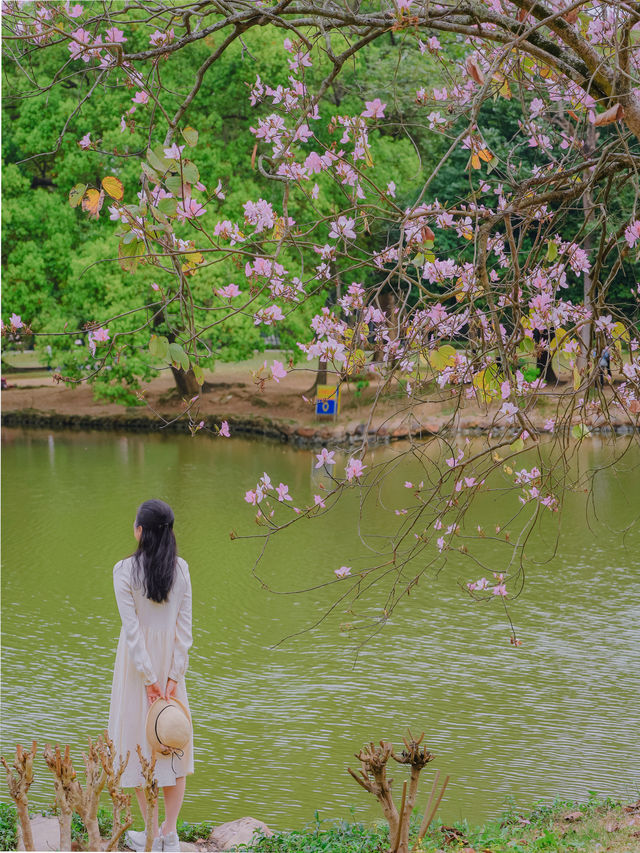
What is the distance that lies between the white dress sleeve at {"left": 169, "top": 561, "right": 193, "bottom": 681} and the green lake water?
1359mm

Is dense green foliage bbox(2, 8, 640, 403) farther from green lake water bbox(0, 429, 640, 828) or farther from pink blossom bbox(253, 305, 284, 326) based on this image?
pink blossom bbox(253, 305, 284, 326)

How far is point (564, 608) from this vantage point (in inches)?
309

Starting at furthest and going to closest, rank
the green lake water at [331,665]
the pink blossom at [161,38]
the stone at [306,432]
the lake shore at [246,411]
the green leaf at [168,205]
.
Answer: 1. the stone at [306,432]
2. the lake shore at [246,411]
3. the green lake water at [331,665]
4. the pink blossom at [161,38]
5. the green leaf at [168,205]

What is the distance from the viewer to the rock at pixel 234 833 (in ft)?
12.6

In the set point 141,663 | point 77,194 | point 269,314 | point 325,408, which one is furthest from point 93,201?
point 325,408

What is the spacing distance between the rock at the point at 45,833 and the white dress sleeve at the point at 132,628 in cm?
66

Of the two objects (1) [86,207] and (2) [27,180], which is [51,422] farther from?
(1) [86,207]

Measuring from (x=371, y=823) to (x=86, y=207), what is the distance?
2902 mm

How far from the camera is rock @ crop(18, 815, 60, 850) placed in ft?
11.5

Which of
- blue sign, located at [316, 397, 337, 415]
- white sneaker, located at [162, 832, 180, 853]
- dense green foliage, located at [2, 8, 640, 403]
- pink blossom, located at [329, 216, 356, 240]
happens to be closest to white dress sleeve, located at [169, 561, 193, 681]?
white sneaker, located at [162, 832, 180, 853]

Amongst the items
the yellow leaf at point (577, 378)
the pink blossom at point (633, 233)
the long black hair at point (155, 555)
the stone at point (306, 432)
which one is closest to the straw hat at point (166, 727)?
the long black hair at point (155, 555)

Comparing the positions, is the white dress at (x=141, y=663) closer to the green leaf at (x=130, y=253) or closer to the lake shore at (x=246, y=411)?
the green leaf at (x=130, y=253)

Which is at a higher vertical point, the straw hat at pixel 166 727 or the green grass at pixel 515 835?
the straw hat at pixel 166 727

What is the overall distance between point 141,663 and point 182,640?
174mm
